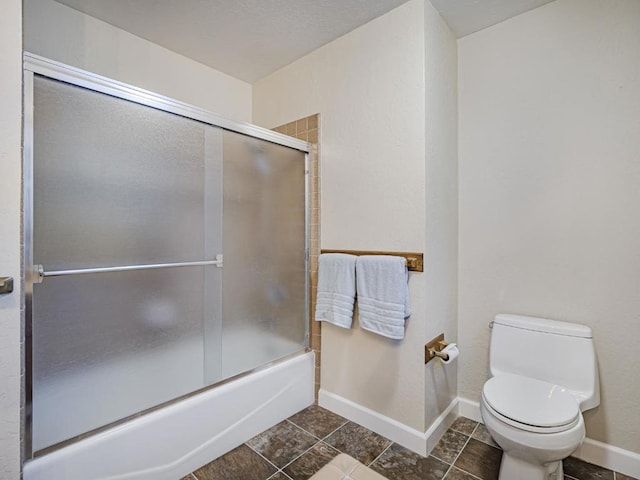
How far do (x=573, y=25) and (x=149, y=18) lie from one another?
7.58 feet

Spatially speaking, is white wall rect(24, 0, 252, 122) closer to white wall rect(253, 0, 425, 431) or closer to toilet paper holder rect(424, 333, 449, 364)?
white wall rect(253, 0, 425, 431)

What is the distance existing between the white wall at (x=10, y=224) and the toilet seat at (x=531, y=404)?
1.78m

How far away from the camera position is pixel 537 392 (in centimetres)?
148

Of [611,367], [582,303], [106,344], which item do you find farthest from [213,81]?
[611,367]

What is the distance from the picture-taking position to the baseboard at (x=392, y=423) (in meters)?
1.71

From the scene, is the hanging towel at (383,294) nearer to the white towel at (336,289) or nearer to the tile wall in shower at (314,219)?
the white towel at (336,289)

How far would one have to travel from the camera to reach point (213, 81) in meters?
2.42

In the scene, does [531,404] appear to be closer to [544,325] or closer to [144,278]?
[544,325]

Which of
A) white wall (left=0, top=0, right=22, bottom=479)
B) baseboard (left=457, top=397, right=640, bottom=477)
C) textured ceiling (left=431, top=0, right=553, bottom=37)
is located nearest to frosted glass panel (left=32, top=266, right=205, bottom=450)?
A: white wall (left=0, top=0, right=22, bottom=479)

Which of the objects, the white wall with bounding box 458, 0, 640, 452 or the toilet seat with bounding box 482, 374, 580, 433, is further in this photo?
the white wall with bounding box 458, 0, 640, 452

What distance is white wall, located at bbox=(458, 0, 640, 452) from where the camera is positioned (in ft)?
5.15

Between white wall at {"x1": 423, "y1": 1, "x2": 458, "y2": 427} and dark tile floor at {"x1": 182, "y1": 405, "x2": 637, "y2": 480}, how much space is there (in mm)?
192

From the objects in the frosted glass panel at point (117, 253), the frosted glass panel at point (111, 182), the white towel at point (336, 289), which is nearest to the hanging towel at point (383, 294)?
the white towel at point (336, 289)

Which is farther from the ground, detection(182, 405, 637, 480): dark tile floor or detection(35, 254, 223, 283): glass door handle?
detection(35, 254, 223, 283): glass door handle
